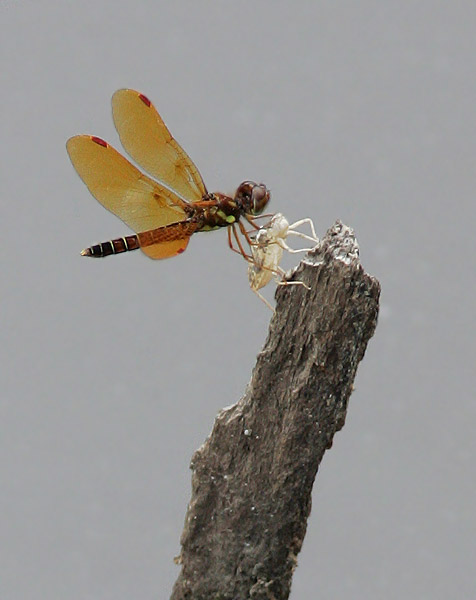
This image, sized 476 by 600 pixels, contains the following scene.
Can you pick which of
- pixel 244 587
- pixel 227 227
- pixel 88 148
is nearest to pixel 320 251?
pixel 227 227

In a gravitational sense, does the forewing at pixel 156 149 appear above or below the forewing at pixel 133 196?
above

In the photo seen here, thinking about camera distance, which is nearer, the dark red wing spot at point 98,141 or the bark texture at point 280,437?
the bark texture at point 280,437

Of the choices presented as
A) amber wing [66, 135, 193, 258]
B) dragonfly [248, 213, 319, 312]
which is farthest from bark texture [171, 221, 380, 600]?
amber wing [66, 135, 193, 258]

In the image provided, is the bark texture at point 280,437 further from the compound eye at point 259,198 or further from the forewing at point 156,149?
the forewing at point 156,149

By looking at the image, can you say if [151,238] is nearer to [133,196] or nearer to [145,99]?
[133,196]

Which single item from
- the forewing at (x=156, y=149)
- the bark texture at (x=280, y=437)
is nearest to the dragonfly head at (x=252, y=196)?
the forewing at (x=156, y=149)

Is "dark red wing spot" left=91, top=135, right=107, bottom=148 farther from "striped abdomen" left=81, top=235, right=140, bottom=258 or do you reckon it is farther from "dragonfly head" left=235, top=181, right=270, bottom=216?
"dragonfly head" left=235, top=181, right=270, bottom=216

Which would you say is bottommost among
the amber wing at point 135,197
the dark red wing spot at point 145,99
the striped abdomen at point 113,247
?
the striped abdomen at point 113,247

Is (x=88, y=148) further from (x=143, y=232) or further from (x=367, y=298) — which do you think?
(x=367, y=298)
